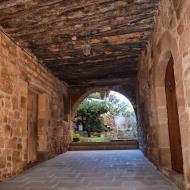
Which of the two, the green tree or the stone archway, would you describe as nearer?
the stone archway

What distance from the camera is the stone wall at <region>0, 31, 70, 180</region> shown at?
385 cm

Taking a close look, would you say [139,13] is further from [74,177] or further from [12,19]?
[74,177]

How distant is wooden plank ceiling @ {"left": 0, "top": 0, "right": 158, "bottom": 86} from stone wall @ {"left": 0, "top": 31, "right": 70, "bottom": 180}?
30 cm

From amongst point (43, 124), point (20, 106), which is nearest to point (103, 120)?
point (43, 124)

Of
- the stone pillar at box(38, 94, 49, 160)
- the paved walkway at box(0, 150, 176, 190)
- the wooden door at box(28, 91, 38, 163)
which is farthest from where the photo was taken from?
the stone pillar at box(38, 94, 49, 160)

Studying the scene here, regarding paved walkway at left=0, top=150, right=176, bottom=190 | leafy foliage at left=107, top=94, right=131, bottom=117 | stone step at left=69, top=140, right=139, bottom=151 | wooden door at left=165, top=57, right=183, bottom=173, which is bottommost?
paved walkway at left=0, top=150, right=176, bottom=190

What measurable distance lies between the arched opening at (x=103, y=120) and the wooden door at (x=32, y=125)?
3.72 m

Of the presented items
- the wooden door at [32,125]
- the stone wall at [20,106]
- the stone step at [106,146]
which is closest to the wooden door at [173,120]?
the stone wall at [20,106]

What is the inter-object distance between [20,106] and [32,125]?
49.3 inches

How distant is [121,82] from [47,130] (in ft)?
11.2

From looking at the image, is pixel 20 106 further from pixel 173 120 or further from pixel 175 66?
pixel 175 66

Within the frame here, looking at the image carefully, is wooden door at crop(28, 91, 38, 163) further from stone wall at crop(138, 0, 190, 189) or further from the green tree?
the green tree

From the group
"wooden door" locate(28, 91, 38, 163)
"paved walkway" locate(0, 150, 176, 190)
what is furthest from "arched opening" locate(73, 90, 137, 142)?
"paved walkway" locate(0, 150, 176, 190)

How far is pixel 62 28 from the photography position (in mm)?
3932
